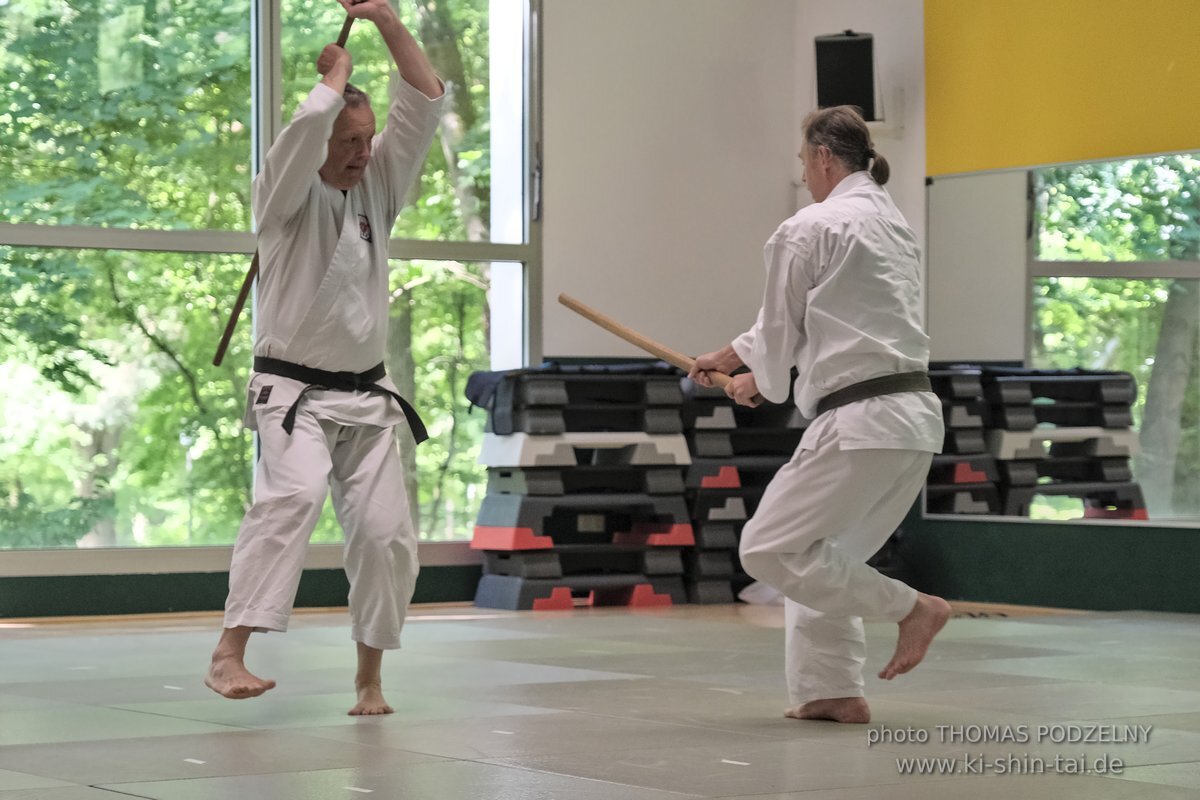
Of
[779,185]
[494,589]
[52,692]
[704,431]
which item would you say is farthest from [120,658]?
[779,185]

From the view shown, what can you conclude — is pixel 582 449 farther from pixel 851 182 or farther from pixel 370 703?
pixel 851 182

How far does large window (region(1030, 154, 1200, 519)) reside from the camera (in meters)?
6.89

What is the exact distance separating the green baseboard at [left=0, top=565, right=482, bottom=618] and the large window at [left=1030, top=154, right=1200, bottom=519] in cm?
341

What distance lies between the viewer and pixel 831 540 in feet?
12.5

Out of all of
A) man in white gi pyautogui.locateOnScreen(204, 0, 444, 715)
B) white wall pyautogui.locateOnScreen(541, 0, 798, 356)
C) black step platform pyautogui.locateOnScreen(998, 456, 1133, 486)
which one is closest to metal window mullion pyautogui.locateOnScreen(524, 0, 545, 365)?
white wall pyautogui.locateOnScreen(541, 0, 798, 356)

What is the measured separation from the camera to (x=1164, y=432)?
700cm

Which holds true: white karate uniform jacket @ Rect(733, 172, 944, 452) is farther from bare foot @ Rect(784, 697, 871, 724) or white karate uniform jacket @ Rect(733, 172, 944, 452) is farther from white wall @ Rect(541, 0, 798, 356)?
white wall @ Rect(541, 0, 798, 356)

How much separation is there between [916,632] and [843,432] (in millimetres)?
494

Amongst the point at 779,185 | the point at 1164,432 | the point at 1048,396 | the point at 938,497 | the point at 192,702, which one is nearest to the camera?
the point at 192,702

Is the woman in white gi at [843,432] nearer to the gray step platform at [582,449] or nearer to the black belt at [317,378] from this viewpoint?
the black belt at [317,378]

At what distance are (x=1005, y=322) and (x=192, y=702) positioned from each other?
180 inches

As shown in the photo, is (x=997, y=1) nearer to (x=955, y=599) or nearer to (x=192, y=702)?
(x=955, y=599)

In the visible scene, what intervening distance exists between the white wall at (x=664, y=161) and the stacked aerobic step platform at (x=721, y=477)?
1.77 feet

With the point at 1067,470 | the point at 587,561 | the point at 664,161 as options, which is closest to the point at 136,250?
the point at 587,561
